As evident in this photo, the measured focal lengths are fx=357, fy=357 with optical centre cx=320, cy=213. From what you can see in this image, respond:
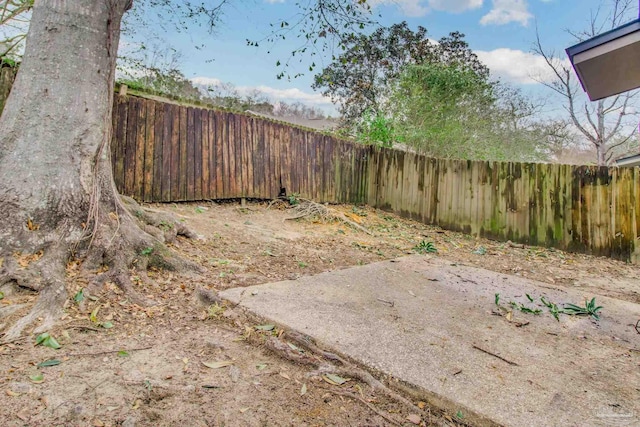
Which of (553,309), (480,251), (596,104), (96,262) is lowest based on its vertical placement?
(553,309)

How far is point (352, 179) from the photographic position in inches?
334

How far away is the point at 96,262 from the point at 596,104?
56.5 feet

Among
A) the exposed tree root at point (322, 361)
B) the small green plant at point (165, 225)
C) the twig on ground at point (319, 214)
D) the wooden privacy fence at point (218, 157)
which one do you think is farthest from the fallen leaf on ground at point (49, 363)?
the twig on ground at point (319, 214)

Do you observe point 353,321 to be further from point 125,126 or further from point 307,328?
point 125,126

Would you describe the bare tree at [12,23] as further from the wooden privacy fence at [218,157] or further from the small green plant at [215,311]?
the small green plant at [215,311]

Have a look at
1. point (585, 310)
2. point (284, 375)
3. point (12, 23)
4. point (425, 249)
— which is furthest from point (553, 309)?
point (12, 23)

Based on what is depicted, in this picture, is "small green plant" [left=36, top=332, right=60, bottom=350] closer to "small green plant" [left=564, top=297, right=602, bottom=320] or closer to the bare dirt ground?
the bare dirt ground

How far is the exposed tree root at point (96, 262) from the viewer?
2.04 m

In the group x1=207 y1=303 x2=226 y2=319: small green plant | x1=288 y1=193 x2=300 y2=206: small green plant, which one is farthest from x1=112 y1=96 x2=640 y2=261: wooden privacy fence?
x1=207 y1=303 x2=226 y2=319: small green plant

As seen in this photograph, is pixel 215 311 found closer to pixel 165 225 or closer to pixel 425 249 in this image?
pixel 165 225

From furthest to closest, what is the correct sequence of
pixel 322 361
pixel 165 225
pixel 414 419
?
pixel 165 225, pixel 322 361, pixel 414 419

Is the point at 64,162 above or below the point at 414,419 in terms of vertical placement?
above

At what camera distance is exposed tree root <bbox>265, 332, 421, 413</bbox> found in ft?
Result: 5.15

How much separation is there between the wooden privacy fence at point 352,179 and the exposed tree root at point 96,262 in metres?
2.18
